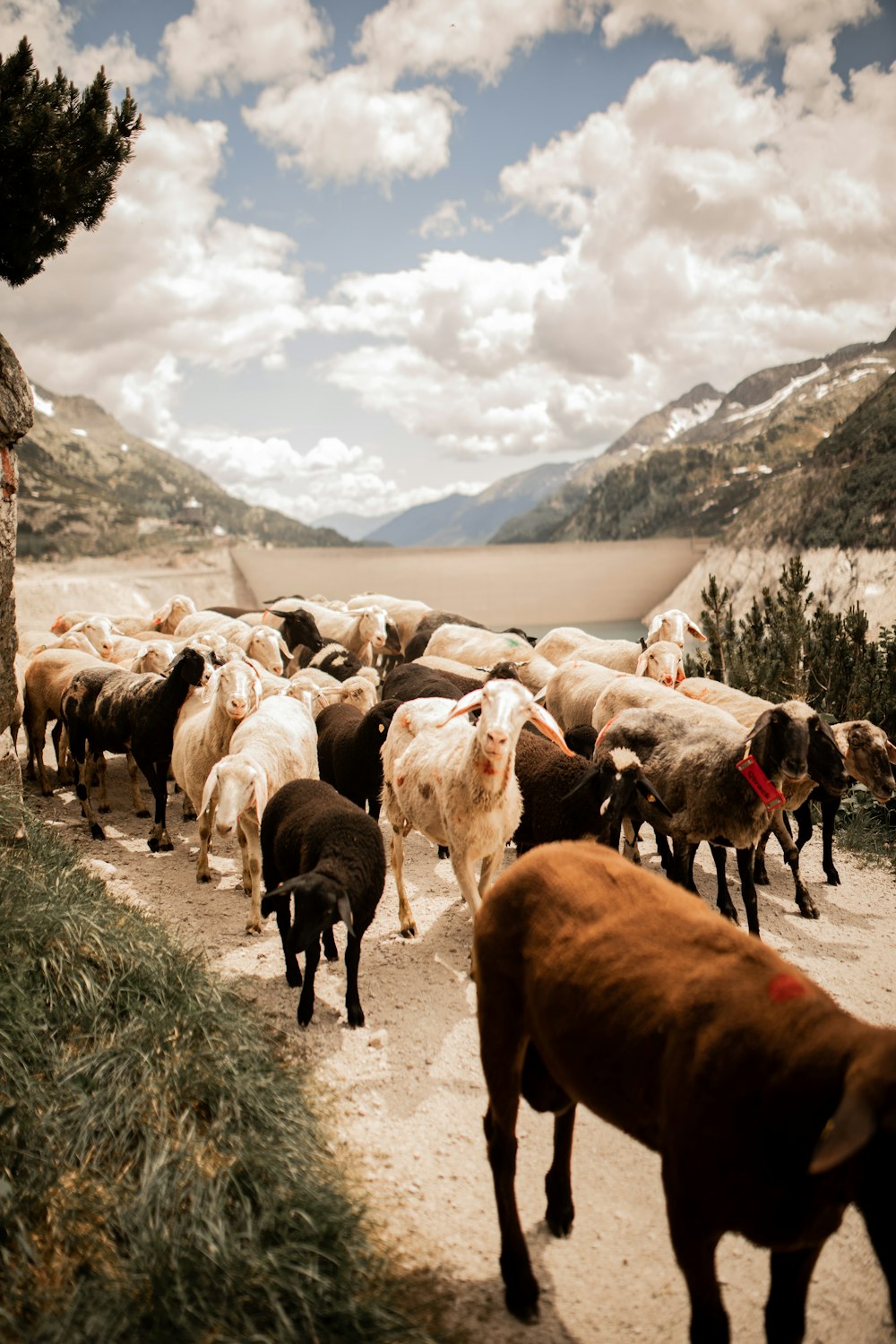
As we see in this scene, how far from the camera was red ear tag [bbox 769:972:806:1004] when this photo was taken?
2.29 m

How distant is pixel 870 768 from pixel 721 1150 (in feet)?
20.9

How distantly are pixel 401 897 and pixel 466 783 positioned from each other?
1.35m

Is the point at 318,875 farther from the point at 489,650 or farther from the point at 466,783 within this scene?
the point at 489,650

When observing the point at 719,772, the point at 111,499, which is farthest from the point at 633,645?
the point at 111,499

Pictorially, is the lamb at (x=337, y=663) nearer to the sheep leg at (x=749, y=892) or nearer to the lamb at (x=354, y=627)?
the lamb at (x=354, y=627)

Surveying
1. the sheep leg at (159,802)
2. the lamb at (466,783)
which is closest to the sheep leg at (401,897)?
the lamb at (466,783)

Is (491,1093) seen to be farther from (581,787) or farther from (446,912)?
(446,912)

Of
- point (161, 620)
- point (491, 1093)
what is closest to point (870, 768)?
point (491, 1093)

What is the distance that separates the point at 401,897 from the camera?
6.68 metres

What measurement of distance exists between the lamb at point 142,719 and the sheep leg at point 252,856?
5.68 feet

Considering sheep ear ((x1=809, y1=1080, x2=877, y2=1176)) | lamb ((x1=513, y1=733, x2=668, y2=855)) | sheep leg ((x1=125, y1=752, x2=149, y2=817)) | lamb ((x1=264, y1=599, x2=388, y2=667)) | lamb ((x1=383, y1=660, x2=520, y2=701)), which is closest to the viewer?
sheep ear ((x1=809, y1=1080, x2=877, y2=1176))

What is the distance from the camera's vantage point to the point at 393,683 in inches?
392

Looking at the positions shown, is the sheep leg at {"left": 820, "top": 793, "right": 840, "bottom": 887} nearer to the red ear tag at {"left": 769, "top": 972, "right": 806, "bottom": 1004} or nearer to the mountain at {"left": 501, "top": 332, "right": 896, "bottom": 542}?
the red ear tag at {"left": 769, "top": 972, "right": 806, "bottom": 1004}

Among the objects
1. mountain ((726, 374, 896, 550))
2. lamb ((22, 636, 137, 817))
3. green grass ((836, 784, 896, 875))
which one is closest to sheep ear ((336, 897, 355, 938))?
lamb ((22, 636, 137, 817))
